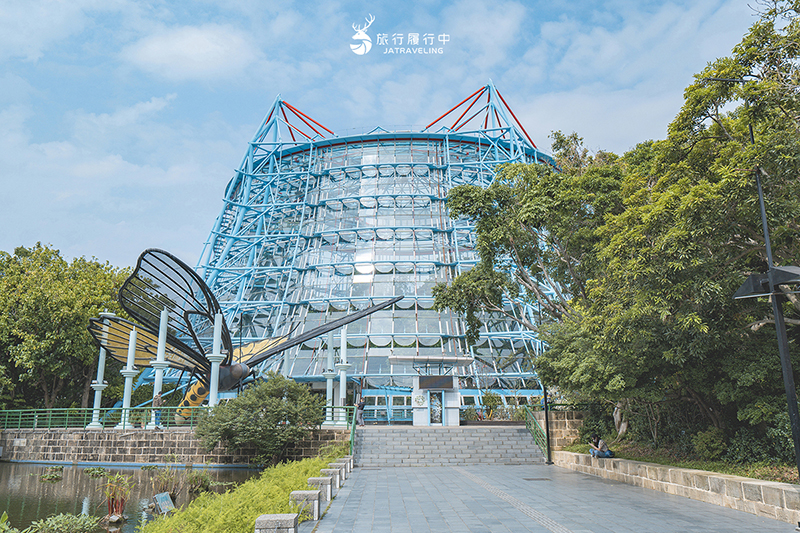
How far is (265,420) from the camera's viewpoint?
66.7ft

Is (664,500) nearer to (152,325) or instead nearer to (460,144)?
(152,325)

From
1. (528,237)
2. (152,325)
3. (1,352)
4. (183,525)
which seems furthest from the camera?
(1,352)

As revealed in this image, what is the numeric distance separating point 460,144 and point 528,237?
2968 centimetres

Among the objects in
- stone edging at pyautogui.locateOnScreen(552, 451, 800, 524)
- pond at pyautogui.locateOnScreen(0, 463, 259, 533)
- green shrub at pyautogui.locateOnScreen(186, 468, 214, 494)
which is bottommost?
pond at pyautogui.locateOnScreen(0, 463, 259, 533)

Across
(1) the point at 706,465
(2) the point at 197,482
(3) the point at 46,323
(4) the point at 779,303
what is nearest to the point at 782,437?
(1) the point at 706,465

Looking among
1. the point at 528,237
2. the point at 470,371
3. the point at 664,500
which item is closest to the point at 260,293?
the point at 470,371

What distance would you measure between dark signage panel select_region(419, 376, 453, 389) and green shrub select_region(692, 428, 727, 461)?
12.7 meters

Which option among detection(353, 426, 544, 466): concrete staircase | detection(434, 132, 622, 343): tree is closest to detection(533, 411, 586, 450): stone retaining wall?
detection(353, 426, 544, 466): concrete staircase

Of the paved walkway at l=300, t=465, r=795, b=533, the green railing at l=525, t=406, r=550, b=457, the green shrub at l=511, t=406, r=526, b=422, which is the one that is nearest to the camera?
the paved walkway at l=300, t=465, r=795, b=533

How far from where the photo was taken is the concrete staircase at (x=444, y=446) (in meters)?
21.2

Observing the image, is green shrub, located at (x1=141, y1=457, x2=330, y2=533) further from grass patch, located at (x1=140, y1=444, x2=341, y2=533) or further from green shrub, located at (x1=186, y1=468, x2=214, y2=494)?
green shrub, located at (x1=186, y1=468, x2=214, y2=494)

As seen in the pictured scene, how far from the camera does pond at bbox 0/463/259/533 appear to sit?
1239cm

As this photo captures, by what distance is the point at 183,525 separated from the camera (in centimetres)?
663

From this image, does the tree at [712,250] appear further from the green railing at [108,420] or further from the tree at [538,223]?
the green railing at [108,420]
